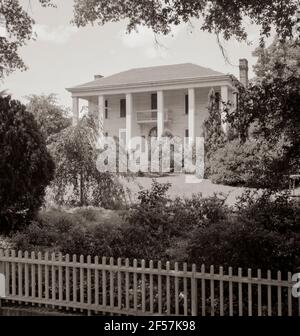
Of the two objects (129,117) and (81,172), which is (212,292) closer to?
(81,172)

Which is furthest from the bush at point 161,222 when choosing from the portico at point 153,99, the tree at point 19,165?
the portico at point 153,99

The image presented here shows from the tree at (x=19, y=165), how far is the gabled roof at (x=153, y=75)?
93.0ft

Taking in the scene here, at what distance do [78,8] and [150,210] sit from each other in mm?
5760

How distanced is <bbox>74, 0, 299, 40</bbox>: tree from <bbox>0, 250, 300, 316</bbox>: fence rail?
20.1ft

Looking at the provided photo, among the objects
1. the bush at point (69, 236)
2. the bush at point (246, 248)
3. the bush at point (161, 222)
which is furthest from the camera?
the bush at point (161, 222)

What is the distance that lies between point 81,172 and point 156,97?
1122 inches

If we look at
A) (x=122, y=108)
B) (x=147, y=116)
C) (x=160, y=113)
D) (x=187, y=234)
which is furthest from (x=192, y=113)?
(x=187, y=234)

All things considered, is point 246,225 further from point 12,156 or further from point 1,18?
point 1,18

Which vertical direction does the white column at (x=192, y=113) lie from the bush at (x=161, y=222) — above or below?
above

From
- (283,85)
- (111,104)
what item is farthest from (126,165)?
(111,104)

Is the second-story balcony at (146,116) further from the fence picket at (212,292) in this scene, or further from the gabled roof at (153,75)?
the fence picket at (212,292)

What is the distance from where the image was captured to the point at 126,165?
16938 millimetres

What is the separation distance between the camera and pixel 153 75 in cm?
4259

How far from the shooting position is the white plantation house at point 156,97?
3878 cm
